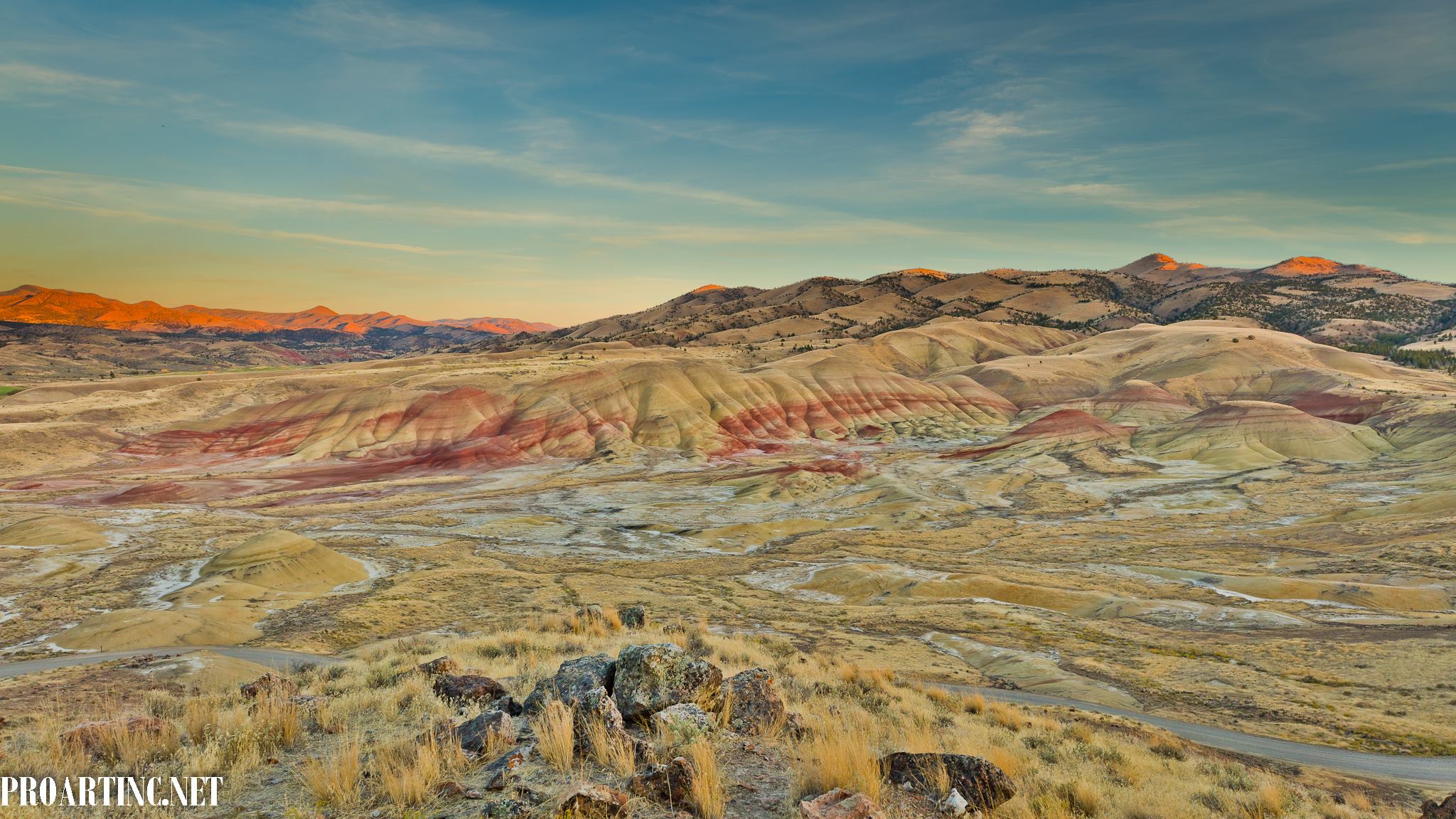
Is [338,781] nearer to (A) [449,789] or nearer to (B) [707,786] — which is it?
(A) [449,789]

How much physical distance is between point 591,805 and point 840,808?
8.39 ft

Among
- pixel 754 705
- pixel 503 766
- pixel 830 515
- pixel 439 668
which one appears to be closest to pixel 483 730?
pixel 503 766

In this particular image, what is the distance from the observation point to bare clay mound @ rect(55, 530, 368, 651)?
3012 cm

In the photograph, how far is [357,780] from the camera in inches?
306

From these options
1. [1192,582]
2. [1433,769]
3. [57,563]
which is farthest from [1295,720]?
[57,563]

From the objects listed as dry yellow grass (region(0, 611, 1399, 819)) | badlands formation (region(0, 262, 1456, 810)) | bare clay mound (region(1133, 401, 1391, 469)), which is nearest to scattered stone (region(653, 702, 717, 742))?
dry yellow grass (region(0, 611, 1399, 819))

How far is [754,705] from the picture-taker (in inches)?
431

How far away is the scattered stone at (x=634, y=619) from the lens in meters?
24.5

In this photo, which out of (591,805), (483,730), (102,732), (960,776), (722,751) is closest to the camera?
(591,805)

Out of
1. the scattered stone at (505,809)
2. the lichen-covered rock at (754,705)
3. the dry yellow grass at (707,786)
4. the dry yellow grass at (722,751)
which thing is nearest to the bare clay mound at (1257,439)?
the dry yellow grass at (722,751)

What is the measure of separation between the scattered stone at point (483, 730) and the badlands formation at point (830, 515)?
17.3 metres

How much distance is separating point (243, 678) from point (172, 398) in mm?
129796

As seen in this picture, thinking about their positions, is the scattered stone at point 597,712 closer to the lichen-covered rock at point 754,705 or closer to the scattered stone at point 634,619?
the lichen-covered rock at point 754,705

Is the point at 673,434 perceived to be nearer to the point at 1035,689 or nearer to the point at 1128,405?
the point at 1128,405
